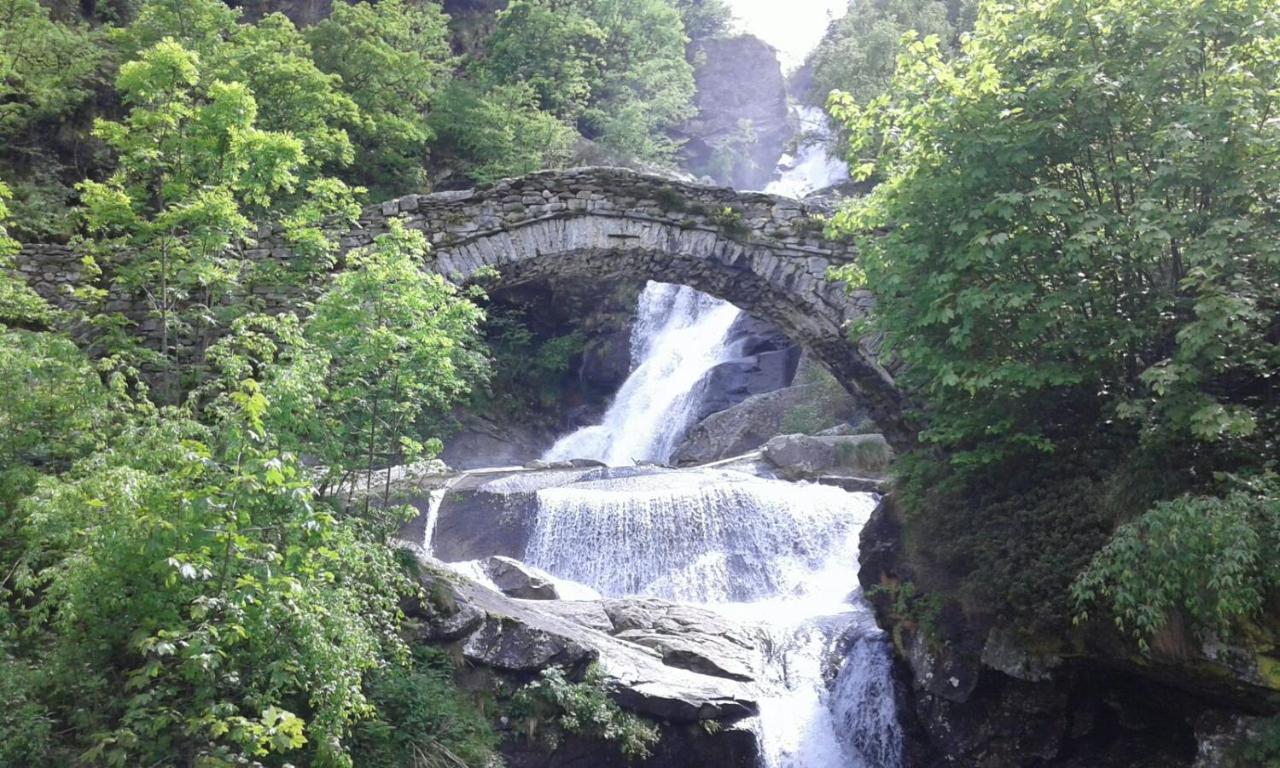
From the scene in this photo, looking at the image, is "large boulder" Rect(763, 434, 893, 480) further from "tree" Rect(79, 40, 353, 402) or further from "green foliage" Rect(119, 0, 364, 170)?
"tree" Rect(79, 40, 353, 402)

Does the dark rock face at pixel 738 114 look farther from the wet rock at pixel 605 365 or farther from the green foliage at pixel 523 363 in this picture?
the green foliage at pixel 523 363

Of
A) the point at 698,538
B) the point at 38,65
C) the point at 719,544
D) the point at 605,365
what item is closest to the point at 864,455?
the point at 719,544

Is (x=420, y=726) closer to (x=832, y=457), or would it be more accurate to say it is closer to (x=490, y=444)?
(x=832, y=457)

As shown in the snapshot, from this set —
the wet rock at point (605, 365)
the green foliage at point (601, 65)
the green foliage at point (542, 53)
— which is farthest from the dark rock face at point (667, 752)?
the green foliage at point (542, 53)

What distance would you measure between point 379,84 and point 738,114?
20.4 metres

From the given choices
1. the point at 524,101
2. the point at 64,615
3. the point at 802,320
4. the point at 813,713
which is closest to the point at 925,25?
the point at 524,101

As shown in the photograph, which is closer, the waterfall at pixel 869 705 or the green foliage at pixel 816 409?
the waterfall at pixel 869 705

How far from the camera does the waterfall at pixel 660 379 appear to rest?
2000 centimetres

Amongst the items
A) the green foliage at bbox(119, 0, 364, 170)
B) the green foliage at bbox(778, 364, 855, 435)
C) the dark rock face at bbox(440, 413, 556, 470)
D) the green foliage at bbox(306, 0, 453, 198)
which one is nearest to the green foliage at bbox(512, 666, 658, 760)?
the green foliage at bbox(119, 0, 364, 170)

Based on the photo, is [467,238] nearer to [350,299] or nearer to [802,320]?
[350,299]

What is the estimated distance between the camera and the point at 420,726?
695cm

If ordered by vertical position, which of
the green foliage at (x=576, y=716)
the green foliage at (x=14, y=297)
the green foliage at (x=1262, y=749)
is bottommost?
the green foliage at (x=576, y=716)

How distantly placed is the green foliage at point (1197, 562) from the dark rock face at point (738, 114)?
25.7 m

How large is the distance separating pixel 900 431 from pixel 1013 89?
173 inches
